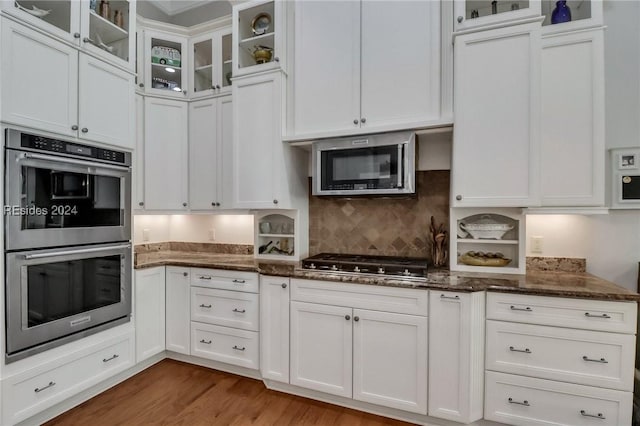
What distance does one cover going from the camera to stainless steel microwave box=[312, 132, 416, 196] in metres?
2.17

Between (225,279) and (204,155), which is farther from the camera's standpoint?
(204,155)

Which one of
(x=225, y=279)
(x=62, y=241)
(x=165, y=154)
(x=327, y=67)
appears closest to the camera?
(x=62, y=241)

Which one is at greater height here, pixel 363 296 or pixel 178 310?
pixel 363 296

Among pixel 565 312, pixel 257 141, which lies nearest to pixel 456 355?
pixel 565 312

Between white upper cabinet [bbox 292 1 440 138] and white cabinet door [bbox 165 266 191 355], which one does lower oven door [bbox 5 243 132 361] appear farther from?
white upper cabinet [bbox 292 1 440 138]

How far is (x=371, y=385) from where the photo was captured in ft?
6.59

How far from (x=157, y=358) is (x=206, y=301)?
77 cm

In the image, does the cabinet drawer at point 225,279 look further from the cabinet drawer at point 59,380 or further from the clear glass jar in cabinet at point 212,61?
the clear glass jar in cabinet at point 212,61

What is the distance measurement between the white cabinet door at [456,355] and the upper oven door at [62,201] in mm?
2332

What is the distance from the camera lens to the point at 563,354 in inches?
66.9

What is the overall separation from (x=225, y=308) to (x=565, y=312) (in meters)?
2.29

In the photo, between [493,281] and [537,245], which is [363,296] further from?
[537,245]

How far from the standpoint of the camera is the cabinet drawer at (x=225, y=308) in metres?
2.41

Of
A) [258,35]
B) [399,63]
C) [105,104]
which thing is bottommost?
[105,104]
